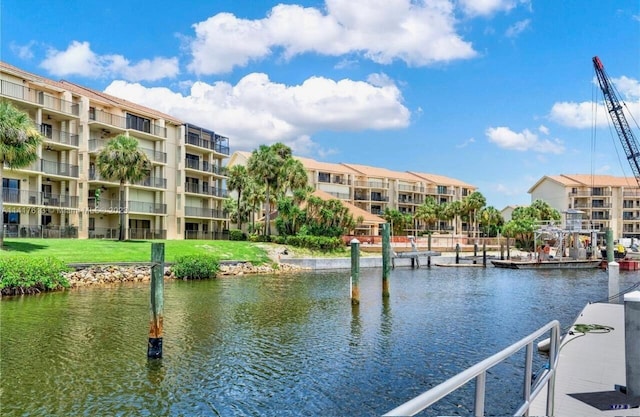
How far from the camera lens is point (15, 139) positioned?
34.0 m

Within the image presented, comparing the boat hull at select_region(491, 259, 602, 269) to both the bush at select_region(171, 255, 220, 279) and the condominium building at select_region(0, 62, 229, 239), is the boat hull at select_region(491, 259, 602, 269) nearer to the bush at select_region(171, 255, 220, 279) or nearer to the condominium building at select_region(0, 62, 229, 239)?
the bush at select_region(171, 255, 220, 279)

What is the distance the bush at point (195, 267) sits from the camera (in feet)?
124

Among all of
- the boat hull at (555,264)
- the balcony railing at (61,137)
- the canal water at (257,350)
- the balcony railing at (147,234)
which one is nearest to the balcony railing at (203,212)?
the balcony railing at (147,234)

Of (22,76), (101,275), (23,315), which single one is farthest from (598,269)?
(22,76)

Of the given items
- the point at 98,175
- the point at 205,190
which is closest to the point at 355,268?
the point at 98,175

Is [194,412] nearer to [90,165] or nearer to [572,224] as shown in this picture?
[90,165]

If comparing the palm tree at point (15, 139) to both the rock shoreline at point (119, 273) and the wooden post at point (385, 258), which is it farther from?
the wooden post at point (385, 258)

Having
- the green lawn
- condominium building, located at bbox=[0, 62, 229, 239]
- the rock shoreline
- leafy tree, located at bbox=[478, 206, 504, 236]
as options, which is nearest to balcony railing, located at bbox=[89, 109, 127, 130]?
condominium building, located at bbox=[0, 62, 229, 239]

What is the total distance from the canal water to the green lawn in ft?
25.1

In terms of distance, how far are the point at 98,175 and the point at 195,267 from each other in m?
20.4

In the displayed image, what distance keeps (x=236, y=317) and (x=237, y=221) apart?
2185 inches

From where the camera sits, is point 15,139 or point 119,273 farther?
point 119,273

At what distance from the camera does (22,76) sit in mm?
45125

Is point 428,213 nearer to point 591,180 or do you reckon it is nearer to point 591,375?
point 591,180
